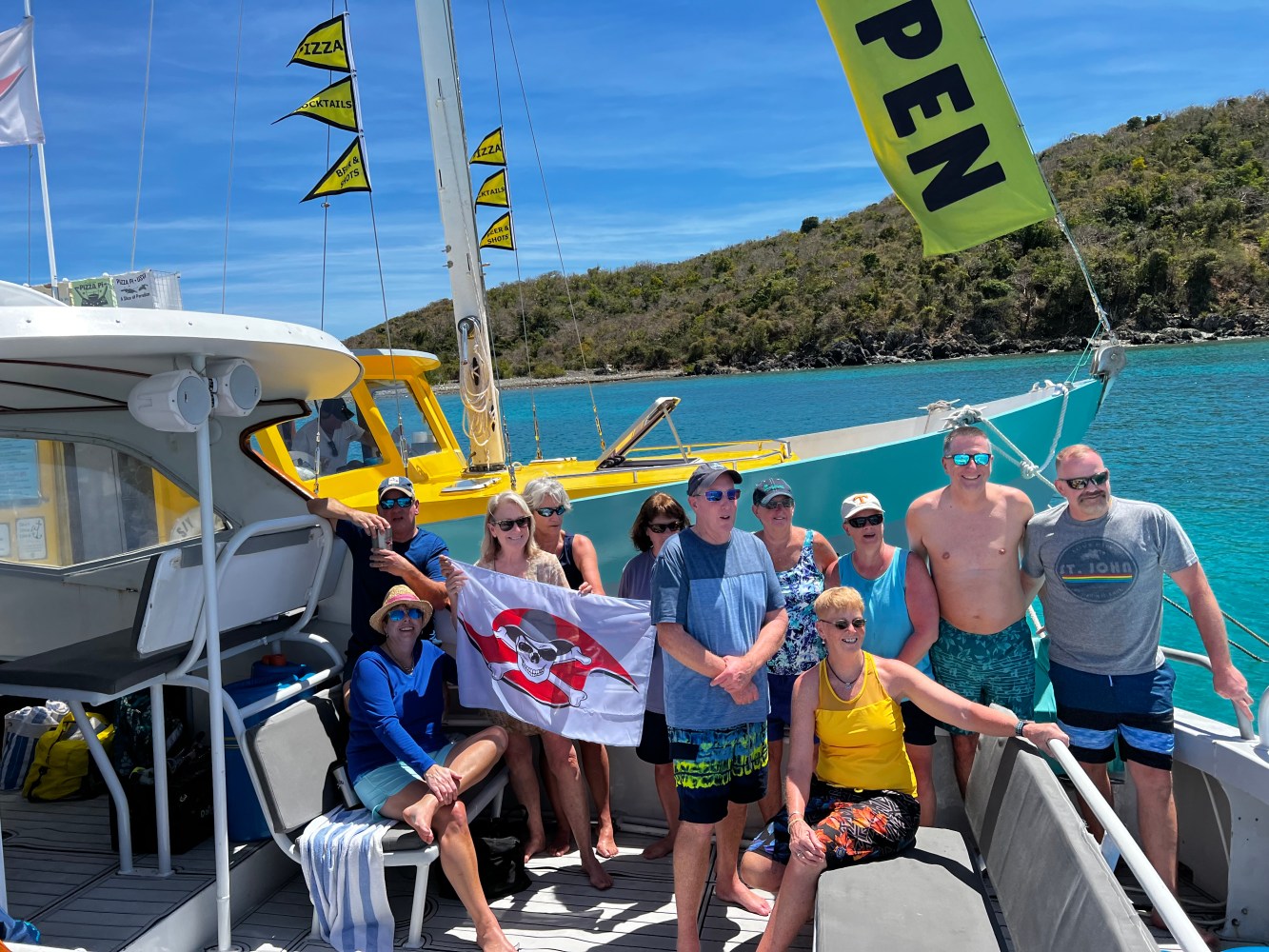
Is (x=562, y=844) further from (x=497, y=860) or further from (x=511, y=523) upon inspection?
(x=511, y=523)

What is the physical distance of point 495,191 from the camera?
902cm

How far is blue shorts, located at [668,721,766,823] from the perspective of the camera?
3.05m

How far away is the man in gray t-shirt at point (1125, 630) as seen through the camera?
A: 126 inches

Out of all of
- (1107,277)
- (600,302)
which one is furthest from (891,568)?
(600,302)

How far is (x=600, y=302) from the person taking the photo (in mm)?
97312

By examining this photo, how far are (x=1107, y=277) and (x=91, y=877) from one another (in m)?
73.9

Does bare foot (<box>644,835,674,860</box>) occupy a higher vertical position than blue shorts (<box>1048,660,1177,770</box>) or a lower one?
lower

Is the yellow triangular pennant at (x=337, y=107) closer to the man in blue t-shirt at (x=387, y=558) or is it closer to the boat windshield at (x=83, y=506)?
the boat windshield at (x=83, y=506)

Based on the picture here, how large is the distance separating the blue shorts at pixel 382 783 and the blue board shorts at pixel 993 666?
2.08m

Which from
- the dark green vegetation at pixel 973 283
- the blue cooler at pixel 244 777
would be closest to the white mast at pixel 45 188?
the blue cooler at pixel 244 777

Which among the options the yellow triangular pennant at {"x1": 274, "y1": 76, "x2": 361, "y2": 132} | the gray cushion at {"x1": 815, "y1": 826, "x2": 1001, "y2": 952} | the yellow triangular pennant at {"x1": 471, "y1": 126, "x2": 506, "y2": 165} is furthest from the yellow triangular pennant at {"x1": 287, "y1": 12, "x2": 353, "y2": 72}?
the gray cushion at {"x1": 815, "y1": 826, "x2": 1001, "y2": 952}

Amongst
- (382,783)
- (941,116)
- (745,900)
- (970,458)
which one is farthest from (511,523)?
(941,116)

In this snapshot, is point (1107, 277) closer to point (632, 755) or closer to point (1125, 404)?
point (1125, 404)

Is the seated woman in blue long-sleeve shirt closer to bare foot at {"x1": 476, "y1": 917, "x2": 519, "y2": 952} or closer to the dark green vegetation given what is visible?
bare foot at {"x1": 476, "y1": 917, "x2": 519, "y2": 952}
